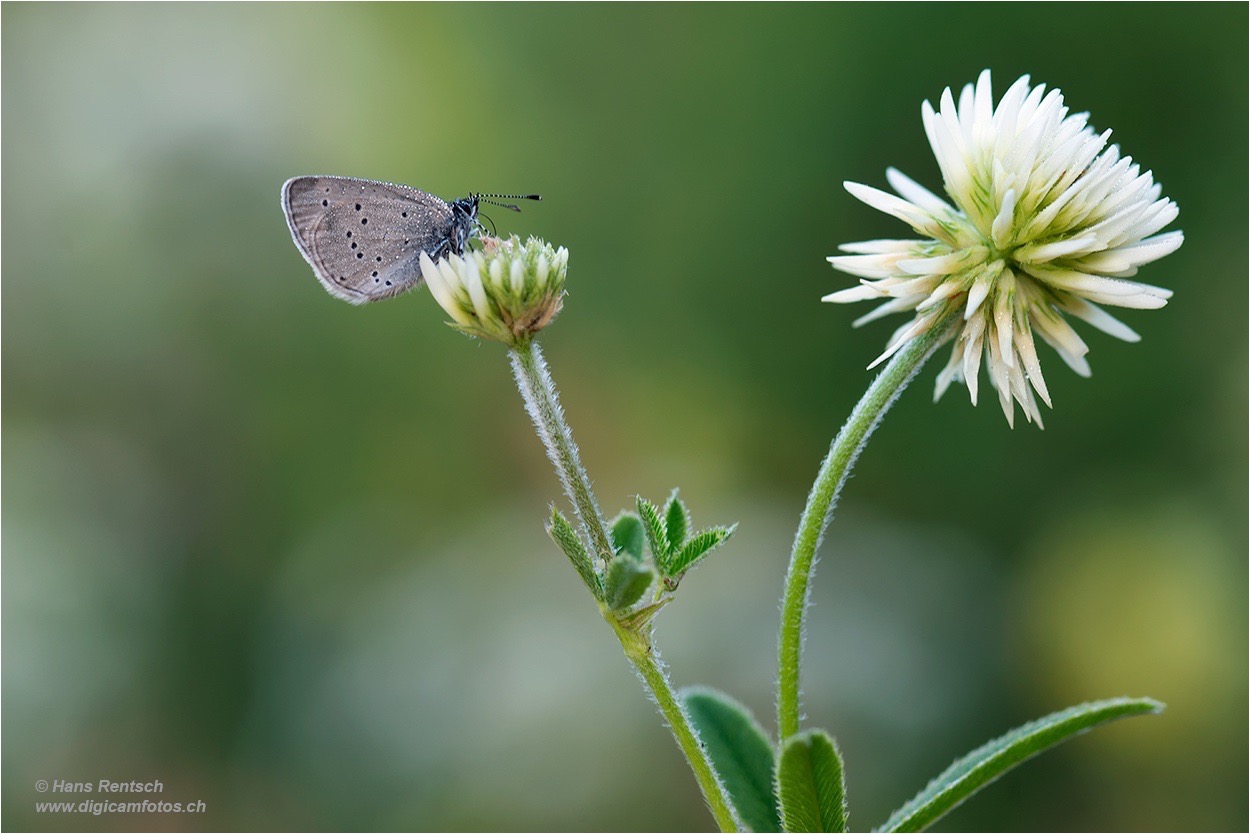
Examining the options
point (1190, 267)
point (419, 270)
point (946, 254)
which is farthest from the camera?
point (1190, 267)

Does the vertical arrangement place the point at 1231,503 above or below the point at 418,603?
above

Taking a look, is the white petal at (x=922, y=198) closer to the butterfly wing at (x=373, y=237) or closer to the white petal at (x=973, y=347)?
the white petal at (x=973, y=347)

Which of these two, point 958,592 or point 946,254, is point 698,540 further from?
point 958,592

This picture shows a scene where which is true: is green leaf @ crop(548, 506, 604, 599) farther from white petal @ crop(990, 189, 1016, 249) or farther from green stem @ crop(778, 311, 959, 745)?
white petal @ crop(990, 189, 1016, 249)

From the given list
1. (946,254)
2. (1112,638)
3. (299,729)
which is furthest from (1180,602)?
(946,254)

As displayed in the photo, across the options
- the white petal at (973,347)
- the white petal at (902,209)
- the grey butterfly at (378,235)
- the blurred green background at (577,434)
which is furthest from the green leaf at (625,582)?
the blurred green background at (577,434)
